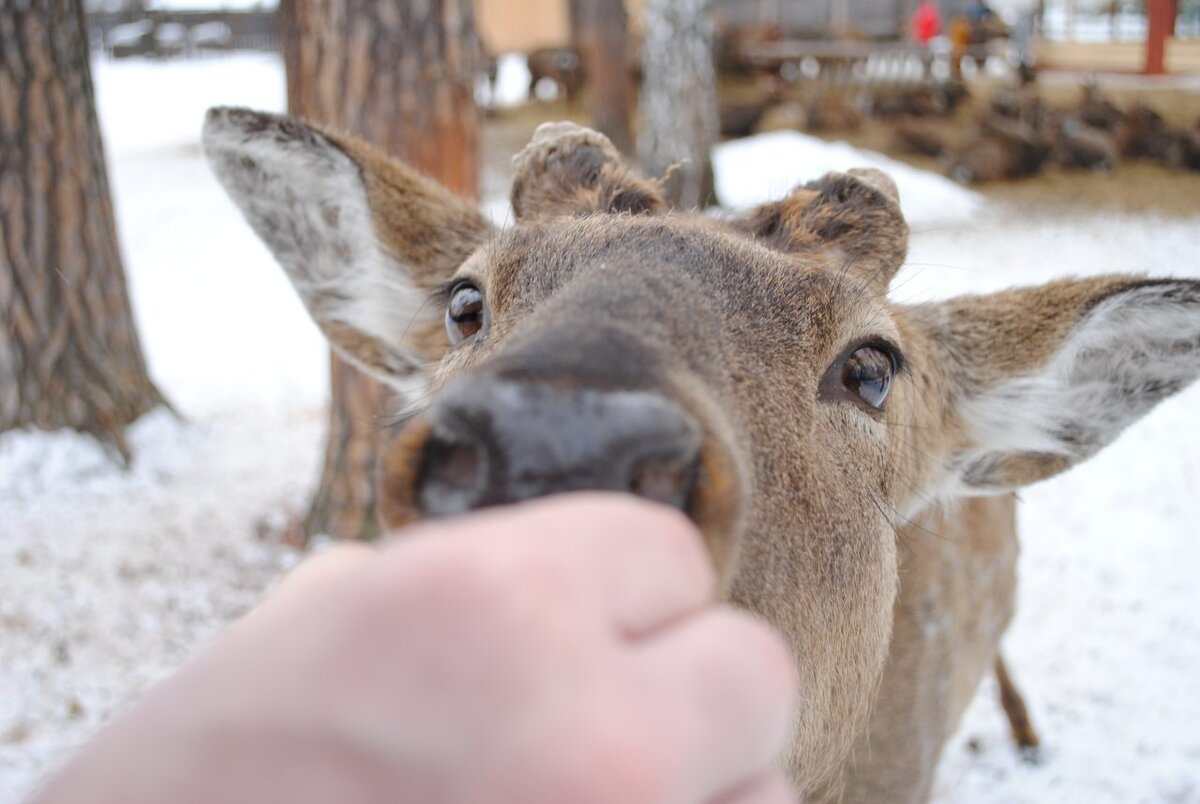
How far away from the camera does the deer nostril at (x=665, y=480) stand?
4.21ft

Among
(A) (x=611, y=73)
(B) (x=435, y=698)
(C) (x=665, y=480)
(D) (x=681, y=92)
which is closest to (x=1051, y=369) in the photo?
(C) (x=665, y=480)

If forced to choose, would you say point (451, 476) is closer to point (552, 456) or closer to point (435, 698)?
point (552, 456)

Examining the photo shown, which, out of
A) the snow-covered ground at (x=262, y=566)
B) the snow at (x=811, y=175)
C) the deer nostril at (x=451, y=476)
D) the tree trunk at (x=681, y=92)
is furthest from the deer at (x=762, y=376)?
the snow at (x=811, y=175)

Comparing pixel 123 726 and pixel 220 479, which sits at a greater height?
pixel 123 726

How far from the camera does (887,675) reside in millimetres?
3314

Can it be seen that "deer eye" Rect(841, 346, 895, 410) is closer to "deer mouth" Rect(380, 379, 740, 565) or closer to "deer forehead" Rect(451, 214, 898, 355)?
"deer forehead" Rect(451, 214, 898, 355)

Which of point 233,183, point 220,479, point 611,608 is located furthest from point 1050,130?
point 611,608

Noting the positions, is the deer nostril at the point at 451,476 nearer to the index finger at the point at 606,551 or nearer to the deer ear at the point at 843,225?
the index finger at the point at 606,551

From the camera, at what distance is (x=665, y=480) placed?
130cm

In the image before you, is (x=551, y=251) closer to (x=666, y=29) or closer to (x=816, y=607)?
(x=816, y=607)

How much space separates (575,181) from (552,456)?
197 centimetres

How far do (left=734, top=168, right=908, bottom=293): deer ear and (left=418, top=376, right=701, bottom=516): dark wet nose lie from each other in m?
1.58

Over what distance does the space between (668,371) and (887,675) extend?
2.25 meters

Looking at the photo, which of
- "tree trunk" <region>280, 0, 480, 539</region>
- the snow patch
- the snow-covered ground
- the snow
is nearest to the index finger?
the snow-covered ground
